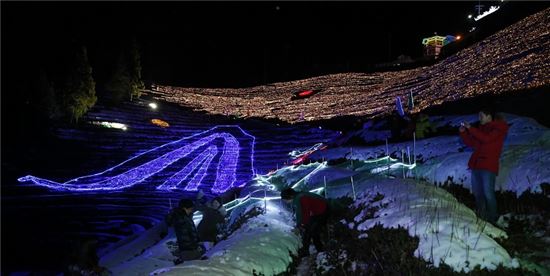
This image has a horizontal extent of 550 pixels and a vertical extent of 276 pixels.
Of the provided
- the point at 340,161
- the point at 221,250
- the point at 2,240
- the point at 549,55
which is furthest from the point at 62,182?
the point at 549,55

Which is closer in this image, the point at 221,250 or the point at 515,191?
the point at 221,250

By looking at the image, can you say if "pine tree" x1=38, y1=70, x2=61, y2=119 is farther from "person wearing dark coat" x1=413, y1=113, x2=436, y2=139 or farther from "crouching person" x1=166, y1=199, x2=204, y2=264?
"crouching person" x1=166, y1=199, x2=204, y2=264

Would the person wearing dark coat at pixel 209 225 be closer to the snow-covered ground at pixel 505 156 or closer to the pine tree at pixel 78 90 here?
the snow-covered ground at pixel 505 156

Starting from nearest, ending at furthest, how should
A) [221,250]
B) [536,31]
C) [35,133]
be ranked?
[221,250] < [536,31] < [35,133]

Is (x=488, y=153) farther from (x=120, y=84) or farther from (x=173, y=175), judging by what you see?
(x=120, y=84)

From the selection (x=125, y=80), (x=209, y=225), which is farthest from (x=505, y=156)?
(x=125, y=80)

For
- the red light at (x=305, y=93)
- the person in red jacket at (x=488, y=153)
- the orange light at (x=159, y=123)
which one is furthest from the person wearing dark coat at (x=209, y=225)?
the red light at (x=305, y=93)

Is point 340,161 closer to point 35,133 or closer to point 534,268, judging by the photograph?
point 534,268
